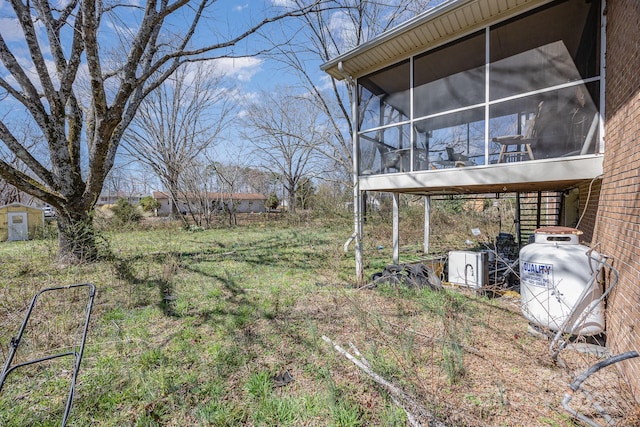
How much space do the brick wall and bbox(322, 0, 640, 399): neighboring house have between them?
0.01 m

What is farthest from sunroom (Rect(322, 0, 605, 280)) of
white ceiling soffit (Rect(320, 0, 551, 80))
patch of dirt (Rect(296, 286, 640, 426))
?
patch of dirt (Rect(296, 286, 640, 426))

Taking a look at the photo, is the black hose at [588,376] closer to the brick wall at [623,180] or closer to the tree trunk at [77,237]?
the brick wall at [623,180]

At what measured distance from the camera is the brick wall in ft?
7.31

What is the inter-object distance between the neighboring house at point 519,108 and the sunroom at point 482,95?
0.6 inches

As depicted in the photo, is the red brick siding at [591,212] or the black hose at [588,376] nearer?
the black hose at [588,376]

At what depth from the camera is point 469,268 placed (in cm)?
473

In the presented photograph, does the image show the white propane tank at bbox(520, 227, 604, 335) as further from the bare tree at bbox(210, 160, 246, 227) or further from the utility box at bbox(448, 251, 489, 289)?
the bare tree at bbox(210, 160, 246, 227)

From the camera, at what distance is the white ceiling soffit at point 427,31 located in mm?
3676

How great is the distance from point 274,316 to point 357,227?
2.22 meters

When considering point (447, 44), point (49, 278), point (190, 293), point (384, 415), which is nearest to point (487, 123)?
point (447, 44)

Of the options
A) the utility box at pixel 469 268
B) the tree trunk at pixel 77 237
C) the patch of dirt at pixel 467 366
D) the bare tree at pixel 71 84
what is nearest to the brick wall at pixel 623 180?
the patch of dirt at pixel 467 366

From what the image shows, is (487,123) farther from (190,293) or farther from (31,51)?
(31,51)

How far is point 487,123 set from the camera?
392 centimetres

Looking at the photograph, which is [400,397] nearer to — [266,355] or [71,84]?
[266,355]
